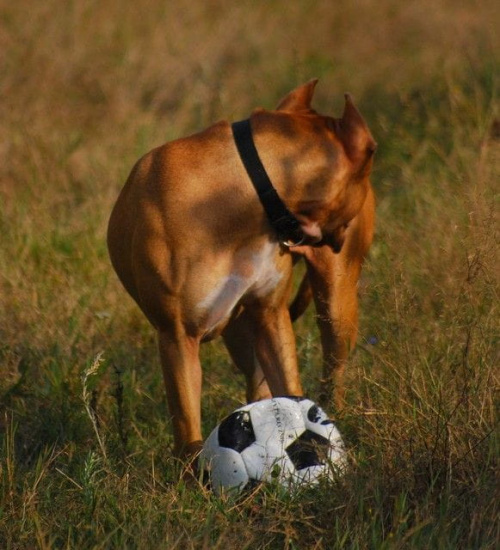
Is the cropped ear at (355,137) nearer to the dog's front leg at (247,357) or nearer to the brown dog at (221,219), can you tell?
the brown dog at (221,219)

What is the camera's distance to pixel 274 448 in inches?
159

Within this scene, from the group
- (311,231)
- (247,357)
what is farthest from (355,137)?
(247,357)

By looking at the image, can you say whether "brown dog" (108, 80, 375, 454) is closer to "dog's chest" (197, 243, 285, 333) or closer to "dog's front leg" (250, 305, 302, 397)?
"dog's chest" (197, 243, 285, 333)

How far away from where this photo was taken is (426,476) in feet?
12.8

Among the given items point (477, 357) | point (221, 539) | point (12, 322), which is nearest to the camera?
point (221, 539)

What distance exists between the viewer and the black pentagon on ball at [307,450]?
13.1 feet

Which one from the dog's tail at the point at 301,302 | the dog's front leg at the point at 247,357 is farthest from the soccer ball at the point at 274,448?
the dog's tail at the point at 301,302

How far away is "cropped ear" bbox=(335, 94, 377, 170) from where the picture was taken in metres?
4.41

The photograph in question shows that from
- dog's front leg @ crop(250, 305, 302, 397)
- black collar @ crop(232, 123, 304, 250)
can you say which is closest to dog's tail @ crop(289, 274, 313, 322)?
dog's front leg @ crop(250, 305, 302, 397)

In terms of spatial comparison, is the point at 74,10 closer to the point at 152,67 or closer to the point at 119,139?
the point at 152,67

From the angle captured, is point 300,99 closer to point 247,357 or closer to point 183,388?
point 247,357

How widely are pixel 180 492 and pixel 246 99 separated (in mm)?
5351

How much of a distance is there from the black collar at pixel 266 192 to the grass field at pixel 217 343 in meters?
0.38

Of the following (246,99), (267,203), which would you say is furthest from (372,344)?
(246,99)
